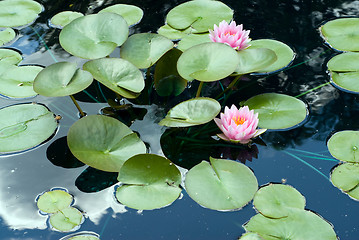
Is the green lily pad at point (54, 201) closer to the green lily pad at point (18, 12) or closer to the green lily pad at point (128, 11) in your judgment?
the green lily pad at point (128, 11)

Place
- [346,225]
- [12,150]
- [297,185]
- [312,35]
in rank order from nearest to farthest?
1. [346,225]
2. [297,185]
3. [12,150]
4. [312,35]

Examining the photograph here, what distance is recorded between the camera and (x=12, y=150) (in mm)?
1934

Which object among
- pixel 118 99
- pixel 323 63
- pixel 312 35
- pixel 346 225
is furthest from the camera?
pixel 312 35

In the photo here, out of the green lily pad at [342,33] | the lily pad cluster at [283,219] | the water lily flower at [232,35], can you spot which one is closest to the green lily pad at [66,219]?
the lily pad cluster at [283,219]

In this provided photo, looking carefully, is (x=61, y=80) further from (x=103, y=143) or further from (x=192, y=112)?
(x=192, y=112)

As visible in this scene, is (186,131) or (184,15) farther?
(184,15)

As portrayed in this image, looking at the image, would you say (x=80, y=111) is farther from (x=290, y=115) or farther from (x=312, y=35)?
(x=312, y=35)

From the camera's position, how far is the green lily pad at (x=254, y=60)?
2096 mm

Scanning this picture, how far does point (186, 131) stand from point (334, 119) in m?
0.70

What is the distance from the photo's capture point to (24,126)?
2.00 m

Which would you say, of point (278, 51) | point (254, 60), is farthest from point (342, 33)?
point (254, 60)

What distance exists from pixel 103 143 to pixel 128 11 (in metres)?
1.19

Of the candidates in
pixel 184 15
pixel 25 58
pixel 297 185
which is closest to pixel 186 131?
pixel 297 185

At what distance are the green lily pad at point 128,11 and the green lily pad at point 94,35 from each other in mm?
393
